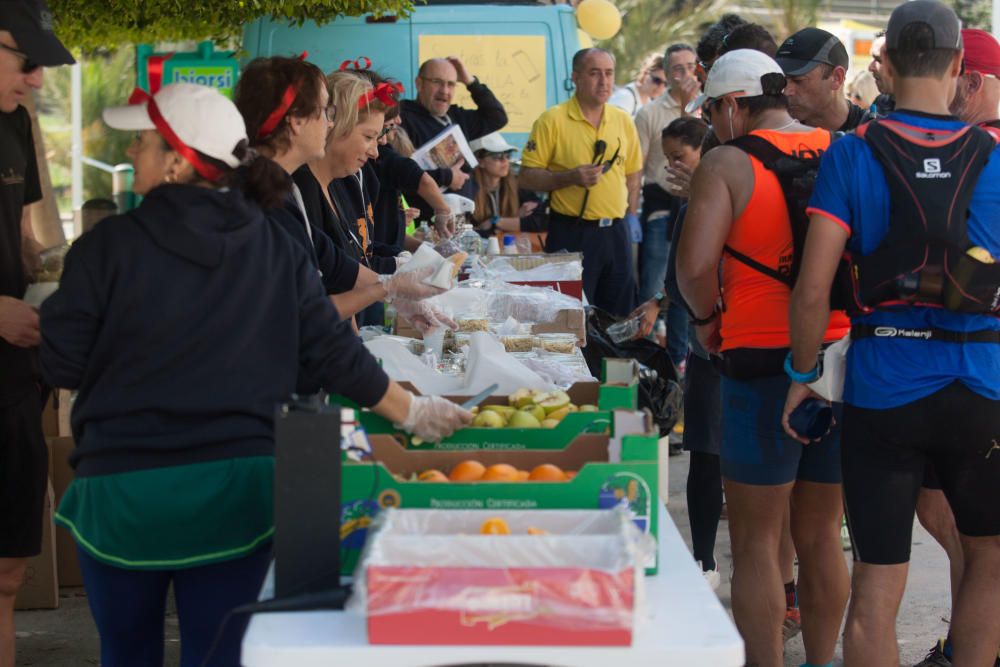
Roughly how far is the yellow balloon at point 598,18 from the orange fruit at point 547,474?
25.2 feet

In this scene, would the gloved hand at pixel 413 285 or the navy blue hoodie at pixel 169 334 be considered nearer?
the navy blue hoodie at pixel 169 334

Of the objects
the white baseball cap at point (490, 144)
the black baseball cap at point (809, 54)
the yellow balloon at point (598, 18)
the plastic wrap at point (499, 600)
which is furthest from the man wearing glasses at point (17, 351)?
the yellow balloon at point (598, 18)

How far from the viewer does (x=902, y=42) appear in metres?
2.93

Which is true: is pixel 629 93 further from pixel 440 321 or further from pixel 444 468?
pixel 444 468

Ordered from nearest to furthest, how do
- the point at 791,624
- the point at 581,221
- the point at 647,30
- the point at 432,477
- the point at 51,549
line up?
1. the point at 432,477
2. the point at 791,624
3. the point at 51,549
4. the point at 581,221
5. the point at 647,30

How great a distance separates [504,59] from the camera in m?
7.94

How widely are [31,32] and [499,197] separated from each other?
17.6ft

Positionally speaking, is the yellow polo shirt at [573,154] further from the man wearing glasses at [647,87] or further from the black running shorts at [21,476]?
the black running shorts at [21,476]

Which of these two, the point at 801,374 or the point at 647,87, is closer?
the point at 801,374

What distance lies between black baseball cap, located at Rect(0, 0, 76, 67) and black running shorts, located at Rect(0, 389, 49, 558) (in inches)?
34.6

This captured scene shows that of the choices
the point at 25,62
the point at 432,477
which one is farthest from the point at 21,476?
the point at 432,477

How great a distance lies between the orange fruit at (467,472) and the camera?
222 centimetres

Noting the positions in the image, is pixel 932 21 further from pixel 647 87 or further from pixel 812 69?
pixel 647 87

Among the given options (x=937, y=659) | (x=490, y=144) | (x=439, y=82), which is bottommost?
(x=937, y=659)
